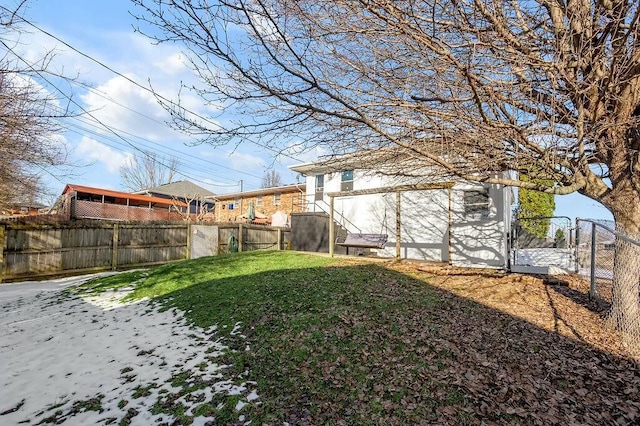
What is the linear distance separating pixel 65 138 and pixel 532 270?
11.5m

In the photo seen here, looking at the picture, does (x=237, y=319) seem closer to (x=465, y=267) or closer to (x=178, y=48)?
(x=178, y=48)

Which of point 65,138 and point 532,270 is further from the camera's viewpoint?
point 532,270

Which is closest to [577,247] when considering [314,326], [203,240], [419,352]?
[419,352]

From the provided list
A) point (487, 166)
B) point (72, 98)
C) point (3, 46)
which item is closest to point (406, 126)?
point (487, 166)

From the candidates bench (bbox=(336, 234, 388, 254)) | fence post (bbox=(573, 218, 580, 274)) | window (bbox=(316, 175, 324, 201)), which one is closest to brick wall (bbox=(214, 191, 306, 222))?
window (bbox=(316, 175, 324, 201))

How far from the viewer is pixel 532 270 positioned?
7867 mm

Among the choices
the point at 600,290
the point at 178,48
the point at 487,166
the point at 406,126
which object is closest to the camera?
the point at 178,48

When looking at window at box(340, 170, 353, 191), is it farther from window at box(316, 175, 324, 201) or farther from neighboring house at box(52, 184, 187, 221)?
neighboring house at box(52, 184, 187, 221)

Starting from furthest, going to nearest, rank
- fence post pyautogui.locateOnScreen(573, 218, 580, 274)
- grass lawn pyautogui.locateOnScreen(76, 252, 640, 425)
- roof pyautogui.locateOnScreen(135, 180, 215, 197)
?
roof pyautogui.locateOnScreen(135, 180, 215, 197), fence post pyautogui.locateOnScreen(573, 218, 580, 274), grass lawn pyautogui.locateOnScreen(76, 252, 640, 425)

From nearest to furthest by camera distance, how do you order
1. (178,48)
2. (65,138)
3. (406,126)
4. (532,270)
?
(178,48), (406,126), (65,138), (532,270)

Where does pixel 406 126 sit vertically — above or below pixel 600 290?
above

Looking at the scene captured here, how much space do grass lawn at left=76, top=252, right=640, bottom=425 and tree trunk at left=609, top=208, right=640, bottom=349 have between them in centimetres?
26

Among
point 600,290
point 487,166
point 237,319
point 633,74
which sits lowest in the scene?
point 237,319

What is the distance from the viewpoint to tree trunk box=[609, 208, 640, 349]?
4.06 meters
